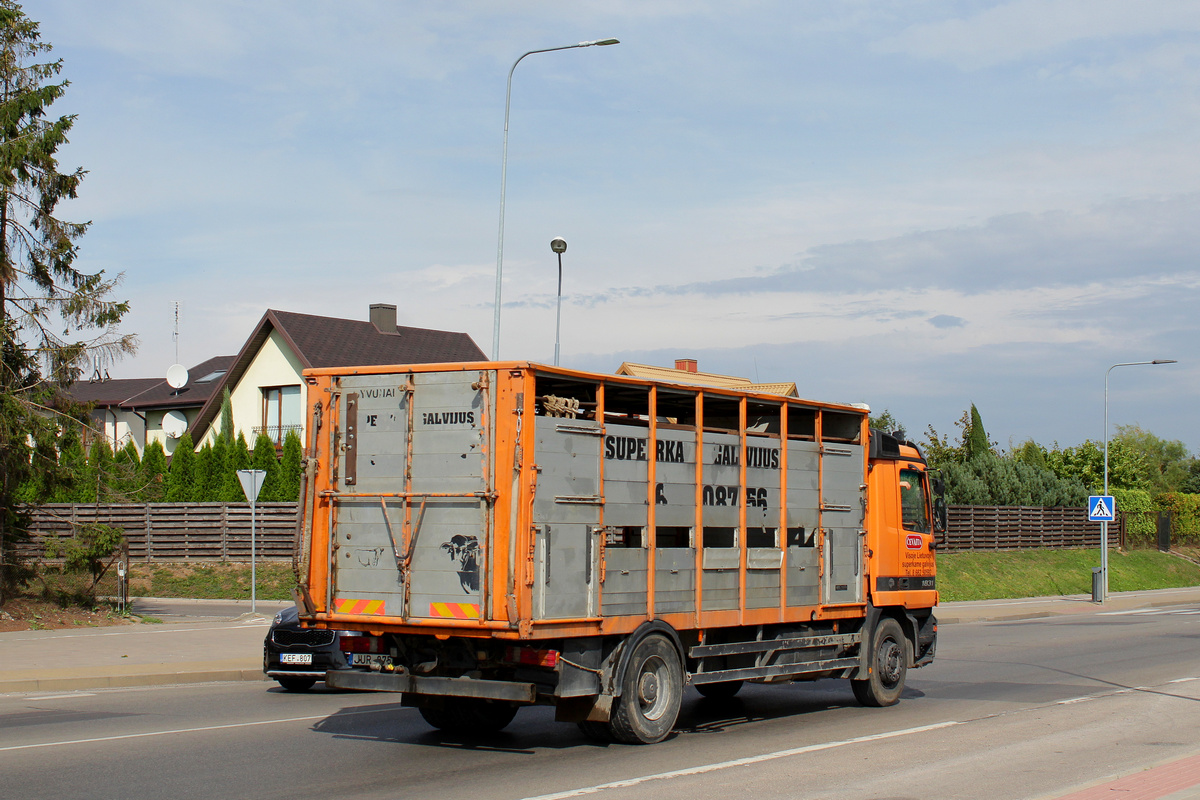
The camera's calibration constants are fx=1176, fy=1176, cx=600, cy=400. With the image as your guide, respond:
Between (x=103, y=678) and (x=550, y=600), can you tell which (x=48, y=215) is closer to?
(x=103, y=678)

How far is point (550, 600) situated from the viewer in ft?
30.1

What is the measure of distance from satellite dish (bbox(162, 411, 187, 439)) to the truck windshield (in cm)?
4166

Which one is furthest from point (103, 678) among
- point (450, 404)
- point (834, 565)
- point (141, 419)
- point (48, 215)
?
point (141, 419)

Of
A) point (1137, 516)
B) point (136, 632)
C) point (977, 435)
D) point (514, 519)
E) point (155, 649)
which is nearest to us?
point (514, 519)

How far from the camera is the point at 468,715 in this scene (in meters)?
10.9

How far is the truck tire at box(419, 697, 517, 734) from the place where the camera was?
35.4 feet

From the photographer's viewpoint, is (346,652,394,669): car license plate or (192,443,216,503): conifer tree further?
(192,443,216,503): conifer tree

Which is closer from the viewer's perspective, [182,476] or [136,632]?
[136,632]

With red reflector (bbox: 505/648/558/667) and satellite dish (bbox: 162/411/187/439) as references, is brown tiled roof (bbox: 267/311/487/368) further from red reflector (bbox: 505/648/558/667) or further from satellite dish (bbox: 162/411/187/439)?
red reflector (bbox: 505/648/558/667)

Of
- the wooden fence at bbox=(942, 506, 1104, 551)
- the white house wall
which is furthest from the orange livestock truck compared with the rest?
the white house wall

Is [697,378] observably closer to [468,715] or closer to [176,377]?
[468,715]

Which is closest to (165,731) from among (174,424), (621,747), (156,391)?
(621,747)

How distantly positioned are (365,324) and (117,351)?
1017 inches

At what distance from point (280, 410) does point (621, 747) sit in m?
37.3
